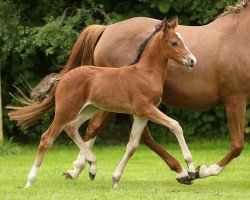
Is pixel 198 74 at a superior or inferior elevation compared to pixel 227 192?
superior

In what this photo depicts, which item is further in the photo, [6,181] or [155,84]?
[6,181]

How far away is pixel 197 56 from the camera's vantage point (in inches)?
372

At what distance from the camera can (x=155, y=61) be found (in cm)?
864

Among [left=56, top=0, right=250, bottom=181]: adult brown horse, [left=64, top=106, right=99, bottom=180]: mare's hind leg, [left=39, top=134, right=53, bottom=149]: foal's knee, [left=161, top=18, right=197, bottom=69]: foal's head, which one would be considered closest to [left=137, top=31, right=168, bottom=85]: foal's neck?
[left=161, top=18, right=197, bottom=69]: foal's head

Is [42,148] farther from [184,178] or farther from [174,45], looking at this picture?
[174,45]

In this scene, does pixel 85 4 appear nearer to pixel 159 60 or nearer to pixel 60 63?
pixel 60 63

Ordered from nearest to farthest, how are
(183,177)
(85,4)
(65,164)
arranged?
(183,177)
(65,164)
(85,4)

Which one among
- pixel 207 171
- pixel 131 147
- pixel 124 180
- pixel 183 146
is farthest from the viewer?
pixel 124 180

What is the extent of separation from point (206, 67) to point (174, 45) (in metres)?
1.05

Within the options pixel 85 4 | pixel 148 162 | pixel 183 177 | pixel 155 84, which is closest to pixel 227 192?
pixel 183 177

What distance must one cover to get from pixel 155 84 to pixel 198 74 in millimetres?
1086

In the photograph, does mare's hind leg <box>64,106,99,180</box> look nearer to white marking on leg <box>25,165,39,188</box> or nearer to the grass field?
the grass field

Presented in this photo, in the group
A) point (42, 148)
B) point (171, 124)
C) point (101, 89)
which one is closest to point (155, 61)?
point (101, 89)

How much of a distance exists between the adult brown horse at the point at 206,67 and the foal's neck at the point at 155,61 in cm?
77
